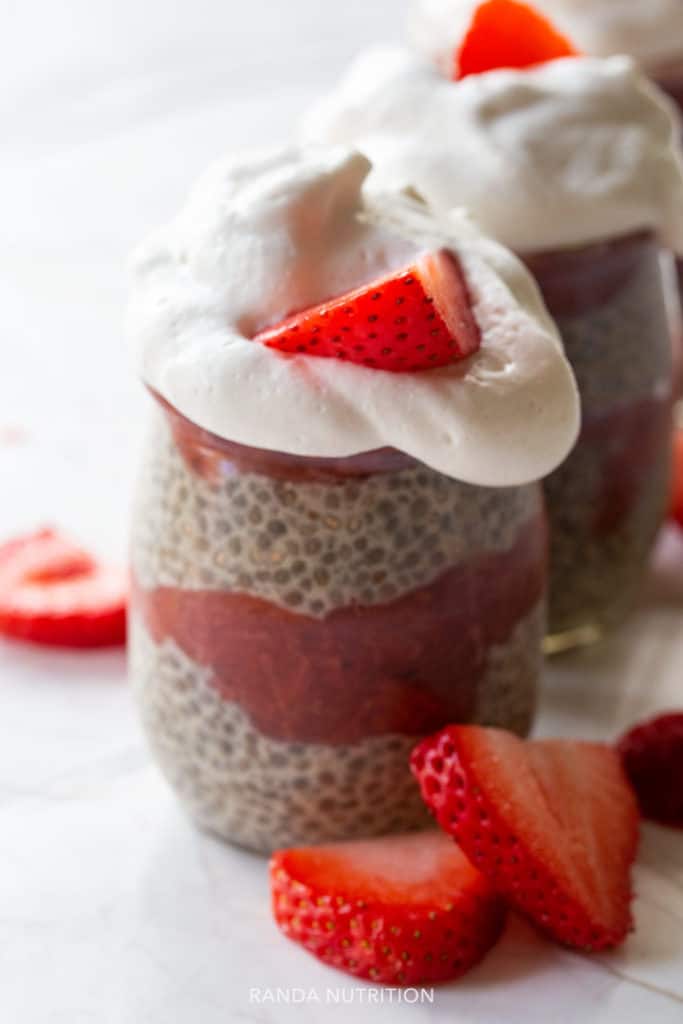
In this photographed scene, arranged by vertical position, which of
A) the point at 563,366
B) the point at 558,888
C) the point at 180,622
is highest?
the point at 563,366

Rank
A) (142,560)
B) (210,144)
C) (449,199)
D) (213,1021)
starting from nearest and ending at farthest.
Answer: (213,1021)
(142,560)
(449,199)
(210,144)

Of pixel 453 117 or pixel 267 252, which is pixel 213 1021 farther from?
pixel 453 117

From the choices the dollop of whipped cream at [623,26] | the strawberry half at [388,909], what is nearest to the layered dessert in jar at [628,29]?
the dollop of whipped cream at [623,26]

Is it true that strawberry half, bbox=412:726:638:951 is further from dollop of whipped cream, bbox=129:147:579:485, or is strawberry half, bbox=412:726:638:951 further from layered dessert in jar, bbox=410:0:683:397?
layered dessert in jar, bbox=410:0:683:397

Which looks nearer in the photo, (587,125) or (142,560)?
(142,560)

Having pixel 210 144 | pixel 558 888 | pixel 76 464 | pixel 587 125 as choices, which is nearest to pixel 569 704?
pixel 558 888
